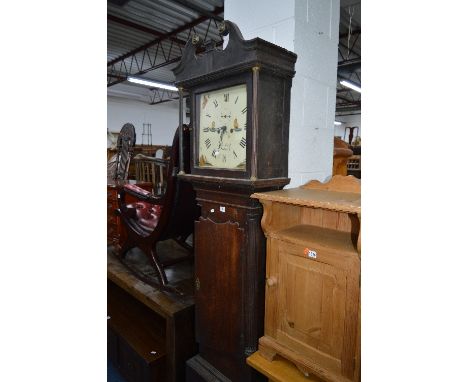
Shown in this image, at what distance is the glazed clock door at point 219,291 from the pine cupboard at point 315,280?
0.51 ft

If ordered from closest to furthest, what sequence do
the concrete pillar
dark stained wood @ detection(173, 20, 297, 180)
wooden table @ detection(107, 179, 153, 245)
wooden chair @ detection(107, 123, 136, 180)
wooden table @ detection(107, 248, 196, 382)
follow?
dark stained wood @ detection(173, 20, 297, 180), the concrete pillar, wooden table @ detection(107, 248, 196, 382), wooden table @ detection(107, 179, 153, 245), wooden chair @ detection(107, 123, 136, 180)

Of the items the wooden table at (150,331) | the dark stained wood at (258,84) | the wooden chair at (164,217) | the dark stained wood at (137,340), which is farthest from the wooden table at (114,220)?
the dark stained wood at (258,84)

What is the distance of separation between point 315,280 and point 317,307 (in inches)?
4.4

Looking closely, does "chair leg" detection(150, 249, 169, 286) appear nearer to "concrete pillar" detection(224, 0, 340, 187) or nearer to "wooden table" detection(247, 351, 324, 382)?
"wooden table" detection(247, 351, 324, 382)

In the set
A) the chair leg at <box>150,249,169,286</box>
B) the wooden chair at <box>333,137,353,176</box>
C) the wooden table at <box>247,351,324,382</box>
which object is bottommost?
the wooden table at <box>247,351,324,382</box>

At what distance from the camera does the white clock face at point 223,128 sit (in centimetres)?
143

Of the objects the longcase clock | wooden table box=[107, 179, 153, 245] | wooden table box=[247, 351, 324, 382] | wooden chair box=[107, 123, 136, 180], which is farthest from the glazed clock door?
wooden chair box=[107, 123, 136, 180]

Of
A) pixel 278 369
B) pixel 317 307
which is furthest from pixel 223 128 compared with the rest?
pixel 278 369

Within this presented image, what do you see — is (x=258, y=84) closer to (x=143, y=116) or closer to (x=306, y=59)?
(x=306, y=59)

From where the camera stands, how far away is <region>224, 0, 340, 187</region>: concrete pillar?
1567 millimetres
